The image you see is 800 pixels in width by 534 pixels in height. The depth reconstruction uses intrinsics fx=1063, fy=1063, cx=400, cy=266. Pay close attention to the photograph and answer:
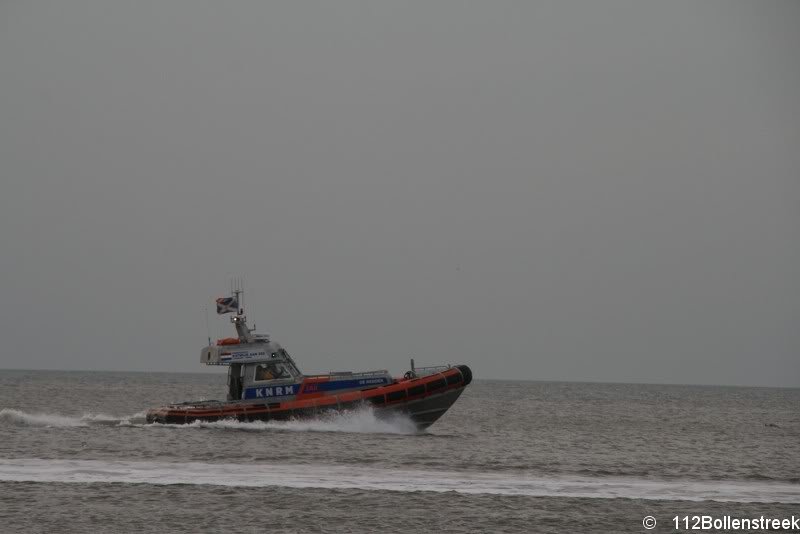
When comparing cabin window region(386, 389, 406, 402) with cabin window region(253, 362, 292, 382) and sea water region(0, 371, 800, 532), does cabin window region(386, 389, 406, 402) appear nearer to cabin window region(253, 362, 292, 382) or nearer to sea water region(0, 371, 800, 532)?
sea water region(0, 371, 800, 532)

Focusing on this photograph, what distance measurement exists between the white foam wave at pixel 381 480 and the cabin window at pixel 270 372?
768cm

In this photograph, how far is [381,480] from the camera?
23859 mm

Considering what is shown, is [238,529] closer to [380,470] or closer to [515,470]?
[380,470]

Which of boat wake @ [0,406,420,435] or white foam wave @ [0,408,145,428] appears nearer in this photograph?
boat wake @ [0,406,420,435]

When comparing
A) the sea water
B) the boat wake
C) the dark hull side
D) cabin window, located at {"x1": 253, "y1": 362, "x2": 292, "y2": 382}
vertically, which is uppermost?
cabin window, located at {"x1": 253, "y1": 362, "x2": 292, "y2": 382}

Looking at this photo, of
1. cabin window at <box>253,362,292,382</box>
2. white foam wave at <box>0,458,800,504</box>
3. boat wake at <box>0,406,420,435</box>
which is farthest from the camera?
cabin window at <box>253,362,292,382</box>

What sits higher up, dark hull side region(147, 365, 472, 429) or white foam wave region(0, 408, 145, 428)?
dark hull side region(147, 365, 472, 429)

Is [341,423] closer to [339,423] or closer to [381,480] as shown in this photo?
[339,423]

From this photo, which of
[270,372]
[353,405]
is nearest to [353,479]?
[353,405]

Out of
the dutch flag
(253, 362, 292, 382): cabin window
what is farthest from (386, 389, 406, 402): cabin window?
the dutch flag

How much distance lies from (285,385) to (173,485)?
10.8m

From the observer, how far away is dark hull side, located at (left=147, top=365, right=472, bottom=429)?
33.0 metres

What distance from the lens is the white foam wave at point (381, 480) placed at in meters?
22.8

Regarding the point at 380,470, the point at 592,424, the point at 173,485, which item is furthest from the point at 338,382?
the point at 592,424
